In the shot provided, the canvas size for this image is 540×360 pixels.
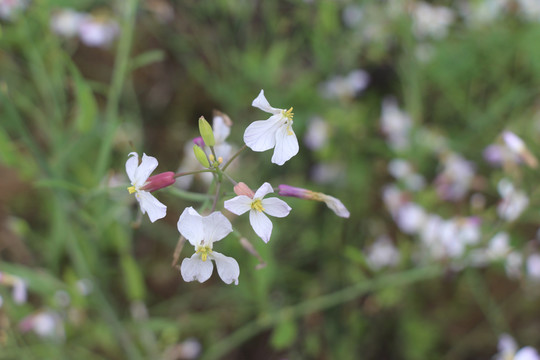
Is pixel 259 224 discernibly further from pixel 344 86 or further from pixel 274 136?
pixel 344 86

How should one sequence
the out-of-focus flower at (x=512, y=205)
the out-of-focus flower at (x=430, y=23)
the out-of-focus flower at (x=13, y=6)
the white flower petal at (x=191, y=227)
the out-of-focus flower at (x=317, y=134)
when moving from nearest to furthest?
the white flower petal at (x=191, y=227), the out-of-focus flower at (x=512, y=205), the out-of-focus flower at (x=13, y=6), the out-of-focus flower at (x=317, y=134), the out-of-focus flower at (x=430, y=23)

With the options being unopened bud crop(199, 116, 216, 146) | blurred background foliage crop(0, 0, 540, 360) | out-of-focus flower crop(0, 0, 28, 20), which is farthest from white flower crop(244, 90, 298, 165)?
out-of-focus flower crop(0, 0, 28, 20)

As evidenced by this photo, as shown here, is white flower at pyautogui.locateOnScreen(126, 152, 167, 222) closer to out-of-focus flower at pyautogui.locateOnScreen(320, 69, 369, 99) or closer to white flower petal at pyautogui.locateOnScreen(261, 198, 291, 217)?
white flower petal at pyautogui.locateOnScreen(261, 198, 291, 217)

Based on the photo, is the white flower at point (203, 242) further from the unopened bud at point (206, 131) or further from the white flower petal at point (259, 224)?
the unopened bud at point (206, 131)

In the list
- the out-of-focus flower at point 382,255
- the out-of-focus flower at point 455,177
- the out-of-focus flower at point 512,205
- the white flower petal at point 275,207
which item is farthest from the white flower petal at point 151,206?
the out-of-focus flower at point 455,177

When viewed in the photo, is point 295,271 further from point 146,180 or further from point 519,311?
point 146,180

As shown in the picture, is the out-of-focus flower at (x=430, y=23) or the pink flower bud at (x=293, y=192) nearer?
the pink flower bud at (x=293, y=192)
